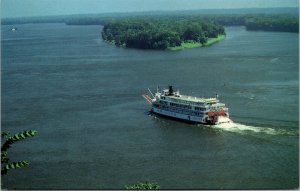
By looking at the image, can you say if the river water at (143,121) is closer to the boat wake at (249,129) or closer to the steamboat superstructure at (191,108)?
the boat wake at (249,129)

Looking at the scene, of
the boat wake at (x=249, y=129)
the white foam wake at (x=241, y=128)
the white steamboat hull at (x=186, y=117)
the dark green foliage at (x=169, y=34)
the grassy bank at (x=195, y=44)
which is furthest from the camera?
the dark green foliage at (x=169, y=34)

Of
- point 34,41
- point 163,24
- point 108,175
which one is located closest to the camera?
point 108,175

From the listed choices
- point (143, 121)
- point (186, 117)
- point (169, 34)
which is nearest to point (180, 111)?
point (186, 117)

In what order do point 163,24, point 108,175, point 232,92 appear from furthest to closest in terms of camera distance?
point 163,24 < point 232,92 < point 108,175

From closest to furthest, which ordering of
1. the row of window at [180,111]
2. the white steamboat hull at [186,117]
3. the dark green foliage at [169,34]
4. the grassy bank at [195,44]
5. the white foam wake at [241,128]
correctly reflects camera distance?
the white foam wake at [241,128] < the white steamboat hull at [186,117] < the row of window at [180,111] < the grassy bank at [195,44] < the dark green foliage at [169,34]

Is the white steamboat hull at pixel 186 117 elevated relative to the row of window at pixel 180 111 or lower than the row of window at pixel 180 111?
lower

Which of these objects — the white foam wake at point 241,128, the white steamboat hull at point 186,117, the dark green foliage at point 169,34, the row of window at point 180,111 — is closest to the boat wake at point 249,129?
the white foam wake at point 241,128

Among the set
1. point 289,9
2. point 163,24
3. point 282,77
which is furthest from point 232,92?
point 163,24

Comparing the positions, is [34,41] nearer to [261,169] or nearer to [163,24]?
[163,24]
